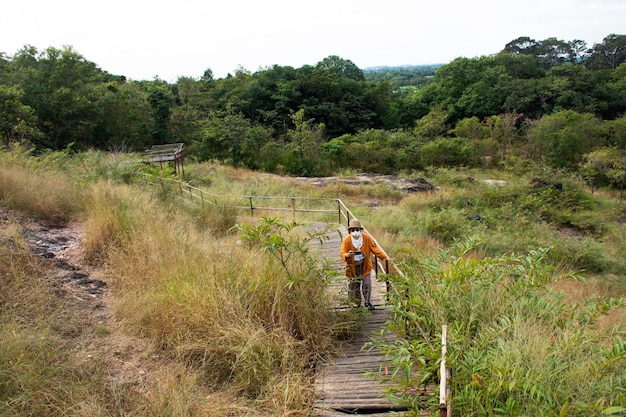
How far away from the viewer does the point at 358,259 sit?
539cm

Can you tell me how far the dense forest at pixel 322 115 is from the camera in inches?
1114

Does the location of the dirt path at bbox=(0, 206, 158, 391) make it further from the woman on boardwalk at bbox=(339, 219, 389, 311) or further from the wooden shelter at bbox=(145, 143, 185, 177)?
the wooden shelter at bbox=(145, 143, 185, 177)

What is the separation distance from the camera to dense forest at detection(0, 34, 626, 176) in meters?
28.3

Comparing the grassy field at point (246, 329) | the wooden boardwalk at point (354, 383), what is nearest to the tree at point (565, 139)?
the grassy field at point (246, 329)

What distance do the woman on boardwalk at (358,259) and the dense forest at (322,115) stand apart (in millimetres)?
13961

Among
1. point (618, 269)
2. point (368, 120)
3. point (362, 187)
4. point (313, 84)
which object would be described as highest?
point (313, 84)

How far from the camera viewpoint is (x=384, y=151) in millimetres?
31594

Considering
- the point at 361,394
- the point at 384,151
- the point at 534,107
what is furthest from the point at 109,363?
the point at 534,107

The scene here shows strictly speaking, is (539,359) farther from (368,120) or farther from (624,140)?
(368,120)

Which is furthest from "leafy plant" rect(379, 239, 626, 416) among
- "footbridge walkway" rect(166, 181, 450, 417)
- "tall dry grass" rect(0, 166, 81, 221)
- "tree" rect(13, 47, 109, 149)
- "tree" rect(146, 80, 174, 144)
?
"tree" rect(146, 80, 174, 144)

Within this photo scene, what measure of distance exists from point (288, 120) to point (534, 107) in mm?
29702

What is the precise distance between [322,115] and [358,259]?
4345 centimetres

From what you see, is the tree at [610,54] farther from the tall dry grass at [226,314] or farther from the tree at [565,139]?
the tall dry grass at [226,314]

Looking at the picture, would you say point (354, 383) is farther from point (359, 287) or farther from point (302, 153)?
point (302, 153)
